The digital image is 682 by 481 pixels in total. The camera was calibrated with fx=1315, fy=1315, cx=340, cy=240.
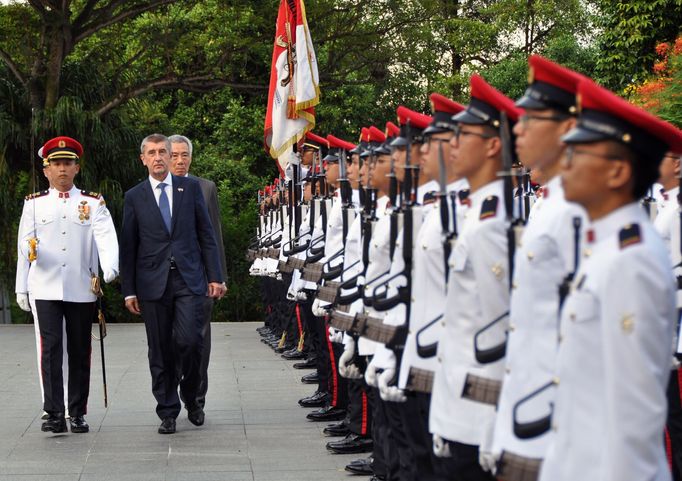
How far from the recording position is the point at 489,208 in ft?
14.7

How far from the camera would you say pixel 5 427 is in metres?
9.61

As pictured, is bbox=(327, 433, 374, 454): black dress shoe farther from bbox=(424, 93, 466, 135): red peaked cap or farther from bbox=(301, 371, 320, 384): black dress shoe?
bbox=(301, 371, 320, 384): black dress shoe

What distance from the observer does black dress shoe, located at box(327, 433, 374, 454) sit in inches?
325

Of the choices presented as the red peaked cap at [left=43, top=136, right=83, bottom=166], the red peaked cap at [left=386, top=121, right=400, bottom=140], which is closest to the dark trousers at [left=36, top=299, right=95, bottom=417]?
the red peaked cap at [left=43, top=136, right=83, bottom=166]

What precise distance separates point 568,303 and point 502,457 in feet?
2.08

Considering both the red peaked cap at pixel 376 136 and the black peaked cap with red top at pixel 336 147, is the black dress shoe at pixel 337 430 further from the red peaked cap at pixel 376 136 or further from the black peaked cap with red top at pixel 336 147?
the red peaked cap at pixel 376 136

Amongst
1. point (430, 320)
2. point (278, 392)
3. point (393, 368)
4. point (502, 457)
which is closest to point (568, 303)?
point (502, 457)

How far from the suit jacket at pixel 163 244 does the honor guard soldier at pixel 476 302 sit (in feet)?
15.4

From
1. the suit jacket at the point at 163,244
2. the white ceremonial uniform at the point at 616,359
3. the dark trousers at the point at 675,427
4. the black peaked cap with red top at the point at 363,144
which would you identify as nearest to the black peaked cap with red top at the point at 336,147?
the black peaked cap with red top at the point at 363,144

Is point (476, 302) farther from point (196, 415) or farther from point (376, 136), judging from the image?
point (196, 415)

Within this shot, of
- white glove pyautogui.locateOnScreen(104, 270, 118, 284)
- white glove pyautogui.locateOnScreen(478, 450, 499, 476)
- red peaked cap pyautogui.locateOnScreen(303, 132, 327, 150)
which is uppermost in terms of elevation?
red peaked cap pyautogui.locateOnScreen(303, 132, 327, 150)

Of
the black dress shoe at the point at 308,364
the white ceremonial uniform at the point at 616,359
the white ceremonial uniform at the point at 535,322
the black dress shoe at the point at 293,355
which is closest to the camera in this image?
the white ceremonial uniform at the point at 616,359

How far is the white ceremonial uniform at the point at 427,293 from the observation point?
5.11 m

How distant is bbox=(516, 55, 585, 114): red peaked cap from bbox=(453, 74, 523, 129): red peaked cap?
607 mm
